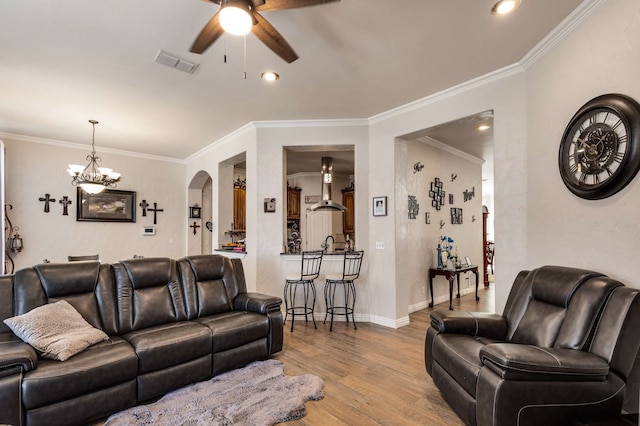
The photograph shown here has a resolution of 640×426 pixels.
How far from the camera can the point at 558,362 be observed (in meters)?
1.70

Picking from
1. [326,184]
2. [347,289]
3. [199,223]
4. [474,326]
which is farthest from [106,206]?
[474,326]

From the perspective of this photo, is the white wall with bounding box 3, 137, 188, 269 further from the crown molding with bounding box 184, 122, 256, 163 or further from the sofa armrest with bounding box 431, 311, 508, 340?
the sofa armrest with bounding box 431, 311, 508, 340

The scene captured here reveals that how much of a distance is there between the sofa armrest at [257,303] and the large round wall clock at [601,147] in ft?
9.47

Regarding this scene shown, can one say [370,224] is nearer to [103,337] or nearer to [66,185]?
[103,337]

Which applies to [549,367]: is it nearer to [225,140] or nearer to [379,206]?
[379,206]

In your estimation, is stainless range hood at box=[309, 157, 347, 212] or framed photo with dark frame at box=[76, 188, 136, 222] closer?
stainless range hood at box=[309, 157, 347, 212]

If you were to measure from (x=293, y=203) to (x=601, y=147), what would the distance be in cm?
652

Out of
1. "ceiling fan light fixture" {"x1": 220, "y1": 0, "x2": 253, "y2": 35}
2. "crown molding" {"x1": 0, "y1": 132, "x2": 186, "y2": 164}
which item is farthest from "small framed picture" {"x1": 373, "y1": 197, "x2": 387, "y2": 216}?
"crown molding" {"x1": 0, "y1": 132, "x2": 186, "y2": 164}

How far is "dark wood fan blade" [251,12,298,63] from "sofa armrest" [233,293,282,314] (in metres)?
2.35

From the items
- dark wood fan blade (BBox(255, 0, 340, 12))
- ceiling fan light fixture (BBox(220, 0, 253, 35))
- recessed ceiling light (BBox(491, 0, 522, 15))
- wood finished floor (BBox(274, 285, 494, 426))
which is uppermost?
recessed ceiling light (BBox(491, 0, 522, 15))

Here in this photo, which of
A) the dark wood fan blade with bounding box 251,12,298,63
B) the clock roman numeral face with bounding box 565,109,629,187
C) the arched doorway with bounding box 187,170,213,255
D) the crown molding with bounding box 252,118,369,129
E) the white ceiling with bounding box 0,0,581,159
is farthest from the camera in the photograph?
the arched doorway with bounding box 187,170,213,255

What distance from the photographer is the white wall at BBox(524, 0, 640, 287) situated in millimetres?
2027

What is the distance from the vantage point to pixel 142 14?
2.31 meters

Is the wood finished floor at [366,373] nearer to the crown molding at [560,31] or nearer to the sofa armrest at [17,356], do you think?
the sofa armrest at [17,356]
